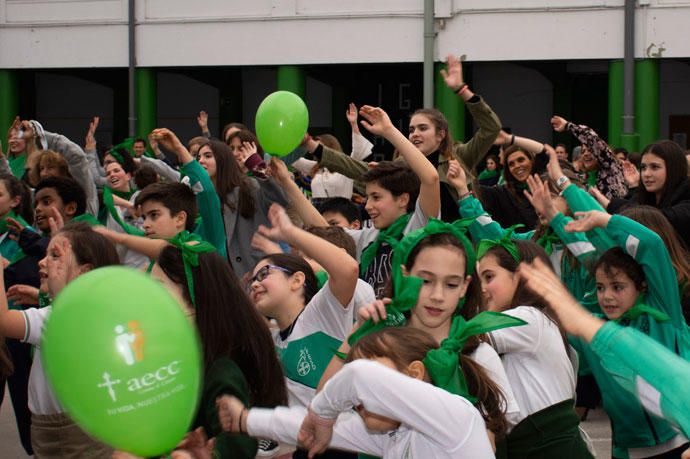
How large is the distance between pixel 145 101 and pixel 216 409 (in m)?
15.6

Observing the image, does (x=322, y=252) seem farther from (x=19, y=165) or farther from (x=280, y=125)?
(x=19, y=165)

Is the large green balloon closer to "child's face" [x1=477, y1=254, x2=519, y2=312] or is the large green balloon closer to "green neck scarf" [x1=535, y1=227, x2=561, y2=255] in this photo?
"child's face" [x1=477, y1=254, x2=519, y2=312]

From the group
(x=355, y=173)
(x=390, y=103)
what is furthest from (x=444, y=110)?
(x=355, y=173)

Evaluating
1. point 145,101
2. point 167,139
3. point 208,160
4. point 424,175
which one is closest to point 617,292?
point 424,175

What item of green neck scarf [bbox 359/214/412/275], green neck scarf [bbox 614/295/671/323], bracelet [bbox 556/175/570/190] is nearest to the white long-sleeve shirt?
green neck scarf [bbox 614/295/671/323]

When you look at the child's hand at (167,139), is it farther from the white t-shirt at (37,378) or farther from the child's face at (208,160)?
the white t-shirt at (37,378)

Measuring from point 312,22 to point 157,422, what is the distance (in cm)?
1512

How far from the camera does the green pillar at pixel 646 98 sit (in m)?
15.8

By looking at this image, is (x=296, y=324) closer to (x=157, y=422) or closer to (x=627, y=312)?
(x=627, y=312)

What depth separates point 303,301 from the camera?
Answer: 13.7 ft

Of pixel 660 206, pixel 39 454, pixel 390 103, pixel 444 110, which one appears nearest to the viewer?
pixel 39 454

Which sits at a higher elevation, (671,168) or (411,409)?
(671,168)

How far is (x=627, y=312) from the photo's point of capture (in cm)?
402

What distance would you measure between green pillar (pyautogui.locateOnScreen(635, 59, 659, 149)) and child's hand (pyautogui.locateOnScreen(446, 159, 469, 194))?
11.5 m
